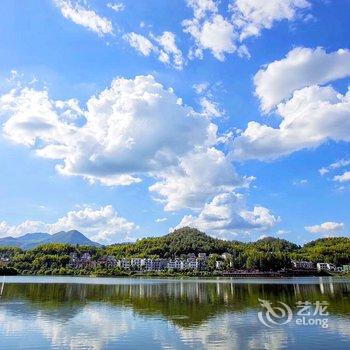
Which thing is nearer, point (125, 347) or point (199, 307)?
point (125, 347)

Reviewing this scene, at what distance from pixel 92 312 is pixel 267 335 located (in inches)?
969

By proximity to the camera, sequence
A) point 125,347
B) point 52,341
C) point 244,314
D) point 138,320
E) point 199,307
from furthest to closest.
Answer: point 199,307, point 244,314, point 138,320, point 52,341, point 125,347

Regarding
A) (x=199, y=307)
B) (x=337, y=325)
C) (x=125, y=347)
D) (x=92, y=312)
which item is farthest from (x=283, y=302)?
(x=125, y=347)

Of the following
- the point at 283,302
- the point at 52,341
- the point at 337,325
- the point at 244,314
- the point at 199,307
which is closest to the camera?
the point at 52,341

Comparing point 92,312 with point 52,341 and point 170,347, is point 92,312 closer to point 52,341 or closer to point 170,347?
point 52,341

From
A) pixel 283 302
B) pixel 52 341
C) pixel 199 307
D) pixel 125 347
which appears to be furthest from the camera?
pixel 283 302

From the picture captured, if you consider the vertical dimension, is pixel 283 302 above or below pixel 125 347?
above

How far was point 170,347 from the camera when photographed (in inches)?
1256

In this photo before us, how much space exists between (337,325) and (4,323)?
32480mm

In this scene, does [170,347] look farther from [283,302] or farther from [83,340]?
[283,302]

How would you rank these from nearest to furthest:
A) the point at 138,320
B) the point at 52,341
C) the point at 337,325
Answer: the point at 52,341 → the point at 337,325 → the point at 138,320

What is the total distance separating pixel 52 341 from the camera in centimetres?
3394

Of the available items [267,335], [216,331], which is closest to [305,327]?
[267,335]

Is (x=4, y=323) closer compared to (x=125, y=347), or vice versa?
(x=125, y=347)
